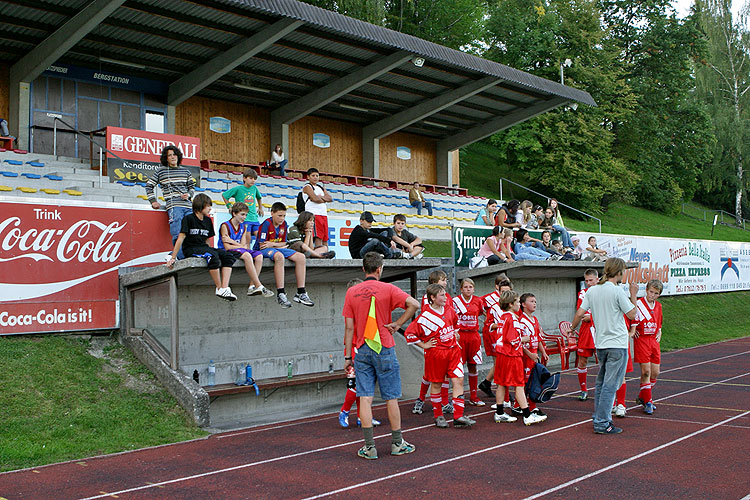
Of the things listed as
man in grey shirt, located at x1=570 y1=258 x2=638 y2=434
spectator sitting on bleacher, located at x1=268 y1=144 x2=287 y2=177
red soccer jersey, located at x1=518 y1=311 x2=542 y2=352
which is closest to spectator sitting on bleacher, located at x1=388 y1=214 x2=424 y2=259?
red soccer jersey, located at x1=518 y1=311 x2=542 y2=352

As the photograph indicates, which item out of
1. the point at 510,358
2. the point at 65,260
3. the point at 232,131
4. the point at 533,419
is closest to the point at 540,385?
the point at 533,419

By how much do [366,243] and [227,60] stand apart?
1414 centimetres

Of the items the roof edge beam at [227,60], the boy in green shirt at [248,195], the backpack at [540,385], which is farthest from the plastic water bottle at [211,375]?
the roof edge beam at [227,60]

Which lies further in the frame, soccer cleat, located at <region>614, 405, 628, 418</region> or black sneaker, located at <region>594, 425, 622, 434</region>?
soccer cleat, located at <region>614, 405, 628, 418</region>

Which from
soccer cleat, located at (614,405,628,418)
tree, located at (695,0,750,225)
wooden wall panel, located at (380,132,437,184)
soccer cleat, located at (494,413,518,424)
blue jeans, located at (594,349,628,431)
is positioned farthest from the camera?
tree, located at (695,0,750,225)

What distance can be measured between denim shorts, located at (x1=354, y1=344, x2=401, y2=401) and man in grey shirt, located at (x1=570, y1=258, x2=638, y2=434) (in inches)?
104

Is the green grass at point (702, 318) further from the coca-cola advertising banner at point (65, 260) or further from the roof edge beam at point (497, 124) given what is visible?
the coca-cola advertising banner at point (65, 260)

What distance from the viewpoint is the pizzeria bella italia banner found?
53.5 ft

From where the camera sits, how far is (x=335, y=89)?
28.0m

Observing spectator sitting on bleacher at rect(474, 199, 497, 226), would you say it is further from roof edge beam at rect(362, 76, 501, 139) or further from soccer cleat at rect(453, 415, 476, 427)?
roof edge beam at rect(362, 76, 501, 139)

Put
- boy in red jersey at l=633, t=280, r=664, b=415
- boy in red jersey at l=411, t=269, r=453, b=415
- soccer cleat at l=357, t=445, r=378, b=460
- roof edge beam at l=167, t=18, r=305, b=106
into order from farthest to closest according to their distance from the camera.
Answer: roof edge beam at l=167, t=18, r=305, b=106, boy in red jersey at l=633, t=280, r=664, b=415, boy in red jersey at l=411, t=269, r=453, b=415, soccer cleat at l=357, t=445, r=378, b=460

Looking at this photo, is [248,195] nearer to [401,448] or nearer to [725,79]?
[401,448]

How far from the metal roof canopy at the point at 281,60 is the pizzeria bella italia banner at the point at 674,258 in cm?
951

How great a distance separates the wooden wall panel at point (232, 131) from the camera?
27984 mm
